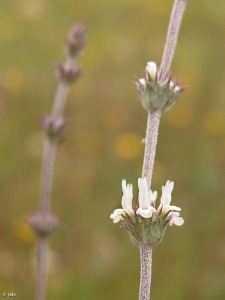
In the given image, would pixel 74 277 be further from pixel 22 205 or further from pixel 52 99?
pixel 52 99

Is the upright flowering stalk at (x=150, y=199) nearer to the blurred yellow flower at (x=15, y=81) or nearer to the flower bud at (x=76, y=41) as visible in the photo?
the flower bud at (x=76, y=41)

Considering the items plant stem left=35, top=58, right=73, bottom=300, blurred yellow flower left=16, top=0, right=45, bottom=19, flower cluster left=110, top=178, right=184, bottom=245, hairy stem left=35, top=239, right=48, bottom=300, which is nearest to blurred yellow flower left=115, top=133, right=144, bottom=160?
plant stem left=35, top=58, right=73, bottom=300

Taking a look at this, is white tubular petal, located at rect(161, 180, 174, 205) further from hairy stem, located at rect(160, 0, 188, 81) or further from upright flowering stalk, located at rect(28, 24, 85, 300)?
upright flowering stalk, located at rect(28, 24, 85, 300)

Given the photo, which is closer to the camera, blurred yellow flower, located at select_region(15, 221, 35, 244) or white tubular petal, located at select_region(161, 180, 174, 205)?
white tubular petal, located at select_region(161, 180, 174, 205)

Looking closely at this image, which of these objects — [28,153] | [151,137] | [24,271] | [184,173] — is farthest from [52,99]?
[151,137]

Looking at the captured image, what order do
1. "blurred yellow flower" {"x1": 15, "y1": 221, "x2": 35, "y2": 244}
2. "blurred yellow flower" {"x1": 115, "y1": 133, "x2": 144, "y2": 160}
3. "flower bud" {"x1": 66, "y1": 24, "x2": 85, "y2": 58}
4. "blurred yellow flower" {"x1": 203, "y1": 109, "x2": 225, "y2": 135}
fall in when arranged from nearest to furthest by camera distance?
"flower bud" {"x1": 66, "y1": 24, "x2": 85, "y2": 58} → "blurred yellow flower" {"x1": 15, "y1": 221, "x2": 35, "y2": 244} → "blurred yellow flower" {"x1": 115, "y1": 133, "x2": 144, "y2": 160} → "blurred yellow flower" {"x1": 203, "y1": 109, "x2": 225, "y2": 135}

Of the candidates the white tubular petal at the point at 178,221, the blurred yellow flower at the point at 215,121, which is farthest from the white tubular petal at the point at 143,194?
the blurred yellow flower at the point at 215,121

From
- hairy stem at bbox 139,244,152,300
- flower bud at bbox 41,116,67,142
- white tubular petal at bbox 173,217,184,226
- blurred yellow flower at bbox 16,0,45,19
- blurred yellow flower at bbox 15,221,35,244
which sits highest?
blurred yellow flower at bbox 16,0,45,19
